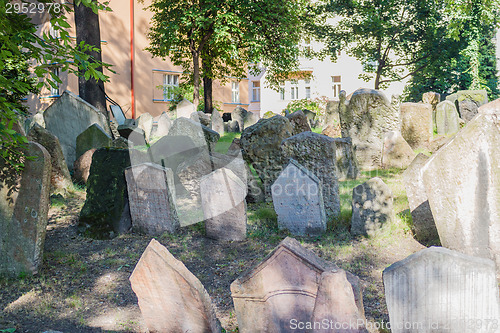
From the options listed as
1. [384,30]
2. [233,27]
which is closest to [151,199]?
[233,27]

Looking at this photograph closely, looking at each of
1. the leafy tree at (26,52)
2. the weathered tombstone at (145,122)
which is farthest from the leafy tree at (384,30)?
the leafy tree at (26,52)

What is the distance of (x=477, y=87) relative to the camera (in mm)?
25031

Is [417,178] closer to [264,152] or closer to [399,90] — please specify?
[264,152]

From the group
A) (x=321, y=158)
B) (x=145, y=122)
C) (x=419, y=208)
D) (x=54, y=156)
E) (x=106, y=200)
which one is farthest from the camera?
(x=145, y=122)

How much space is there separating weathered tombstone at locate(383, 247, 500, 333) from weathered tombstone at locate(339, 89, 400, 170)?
7577 millimetres

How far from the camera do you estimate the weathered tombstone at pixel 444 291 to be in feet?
8.50

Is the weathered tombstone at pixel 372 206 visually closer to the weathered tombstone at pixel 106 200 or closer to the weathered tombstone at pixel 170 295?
the weathered tombstone at pixel 170 295

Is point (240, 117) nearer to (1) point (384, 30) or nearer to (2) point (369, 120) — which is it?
(1) point (384, 30)

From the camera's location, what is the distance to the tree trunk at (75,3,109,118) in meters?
10.2

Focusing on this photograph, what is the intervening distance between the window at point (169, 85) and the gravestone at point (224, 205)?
18.9 meters

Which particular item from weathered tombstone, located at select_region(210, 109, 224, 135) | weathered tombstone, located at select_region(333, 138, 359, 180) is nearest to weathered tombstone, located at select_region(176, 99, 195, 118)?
weathered tombstone, located at select_region(210, 109, 224, 135)

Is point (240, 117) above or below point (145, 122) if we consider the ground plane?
above

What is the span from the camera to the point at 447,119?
13.1 metres

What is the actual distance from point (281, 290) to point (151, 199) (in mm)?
3223
